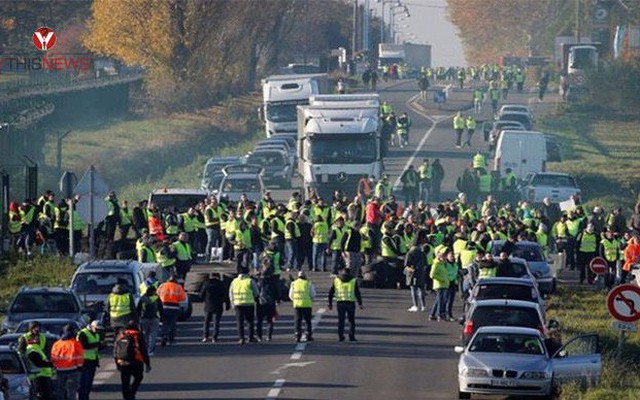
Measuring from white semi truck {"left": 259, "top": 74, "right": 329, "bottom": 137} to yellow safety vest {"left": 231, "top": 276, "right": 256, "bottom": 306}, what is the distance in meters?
45.4

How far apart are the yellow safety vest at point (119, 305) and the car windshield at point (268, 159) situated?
3674 centimetres

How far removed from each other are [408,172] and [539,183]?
171 inches

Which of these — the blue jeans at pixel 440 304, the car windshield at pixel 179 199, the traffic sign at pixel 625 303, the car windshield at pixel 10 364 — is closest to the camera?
the car windshield at pixel 10 364

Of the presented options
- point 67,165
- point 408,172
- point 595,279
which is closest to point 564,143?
point 67,165

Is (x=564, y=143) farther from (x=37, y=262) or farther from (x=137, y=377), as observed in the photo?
(x=137, y=377)

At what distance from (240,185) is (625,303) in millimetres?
27335

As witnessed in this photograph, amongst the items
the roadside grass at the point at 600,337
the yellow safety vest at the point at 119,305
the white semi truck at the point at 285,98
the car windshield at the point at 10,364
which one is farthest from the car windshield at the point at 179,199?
the white semi truck at the point at 285,98

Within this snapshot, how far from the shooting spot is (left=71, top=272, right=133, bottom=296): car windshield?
32562mm

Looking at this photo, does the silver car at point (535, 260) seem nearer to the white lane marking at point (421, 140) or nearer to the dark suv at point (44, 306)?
the dark suv at point (44, 306)

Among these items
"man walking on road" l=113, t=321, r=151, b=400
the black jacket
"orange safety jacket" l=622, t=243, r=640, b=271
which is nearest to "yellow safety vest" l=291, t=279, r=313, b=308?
the black jacket

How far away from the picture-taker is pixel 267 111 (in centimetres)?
7906

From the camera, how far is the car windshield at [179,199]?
47219 mm

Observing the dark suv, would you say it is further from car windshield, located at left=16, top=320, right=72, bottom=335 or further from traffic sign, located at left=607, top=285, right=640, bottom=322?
traffic sign, located at left=607, top=285, right=640, bottom=322

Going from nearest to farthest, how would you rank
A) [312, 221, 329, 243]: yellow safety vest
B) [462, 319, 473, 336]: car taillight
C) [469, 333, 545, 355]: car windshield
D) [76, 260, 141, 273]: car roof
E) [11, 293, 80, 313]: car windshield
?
1. [469, 333, 545, 355]: car windshield
2. [462, 319, 473, 336]: car taillight
3. [11, 293, 80, 313]: car windshield
4. [76, 260, 141, 273]: car roof
5. [312, 221, 329, 243]: yellow safety vest
